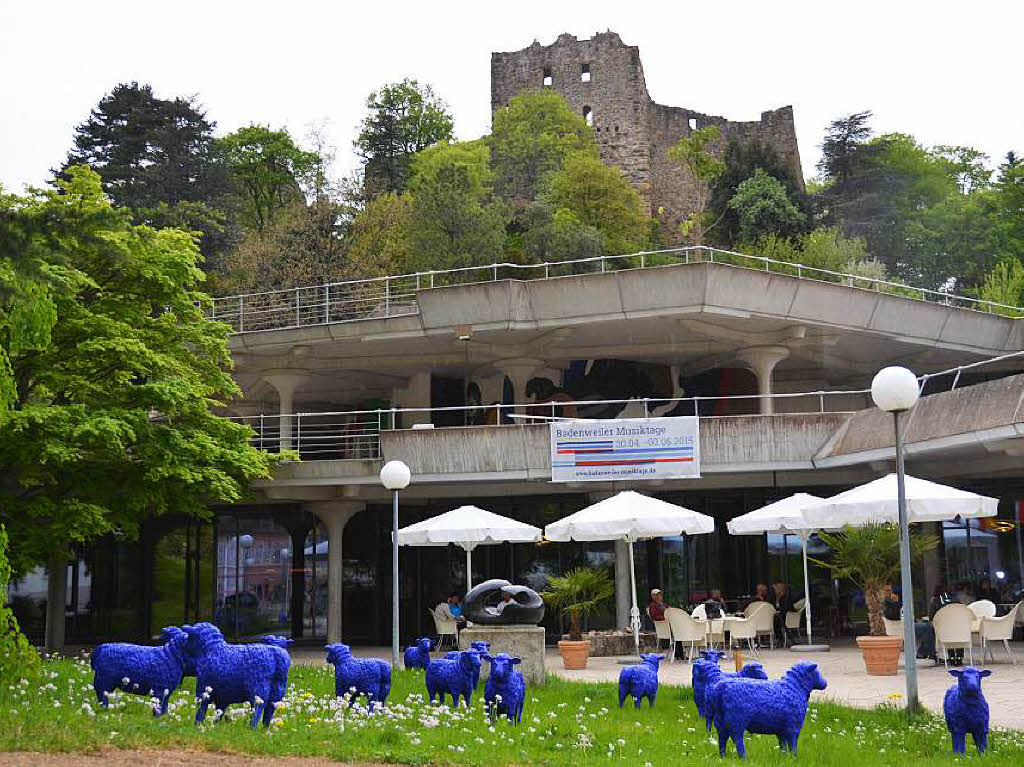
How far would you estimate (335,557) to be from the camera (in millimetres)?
26703

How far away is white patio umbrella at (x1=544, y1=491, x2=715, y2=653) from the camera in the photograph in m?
17.6

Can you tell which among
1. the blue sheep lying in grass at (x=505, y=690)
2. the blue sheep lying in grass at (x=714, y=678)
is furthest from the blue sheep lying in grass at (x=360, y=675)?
the blue sheep lying in grass at (x=714, y=678)

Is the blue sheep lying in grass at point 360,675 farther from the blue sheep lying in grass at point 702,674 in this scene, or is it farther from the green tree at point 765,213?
the green tree at point 765,213

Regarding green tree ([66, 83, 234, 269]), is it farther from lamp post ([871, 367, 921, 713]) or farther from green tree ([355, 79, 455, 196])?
lamp post ([871, 367, 921, 713])

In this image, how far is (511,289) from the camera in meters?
26.2

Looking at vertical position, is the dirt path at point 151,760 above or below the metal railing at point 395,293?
below

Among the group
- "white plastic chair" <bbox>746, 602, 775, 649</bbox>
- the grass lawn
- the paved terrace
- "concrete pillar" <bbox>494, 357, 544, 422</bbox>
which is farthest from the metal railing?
the grass lawn

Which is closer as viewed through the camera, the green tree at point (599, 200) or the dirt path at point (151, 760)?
the dirt path at point (151, 760)

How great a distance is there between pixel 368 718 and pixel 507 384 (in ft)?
68.9

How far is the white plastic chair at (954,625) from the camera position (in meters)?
15.6

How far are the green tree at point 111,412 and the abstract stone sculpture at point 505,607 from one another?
716 cm

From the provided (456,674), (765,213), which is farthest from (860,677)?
(765,213)

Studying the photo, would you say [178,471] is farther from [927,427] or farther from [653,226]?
[653,226]

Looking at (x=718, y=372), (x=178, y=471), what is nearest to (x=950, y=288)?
(x=718, y=372)
